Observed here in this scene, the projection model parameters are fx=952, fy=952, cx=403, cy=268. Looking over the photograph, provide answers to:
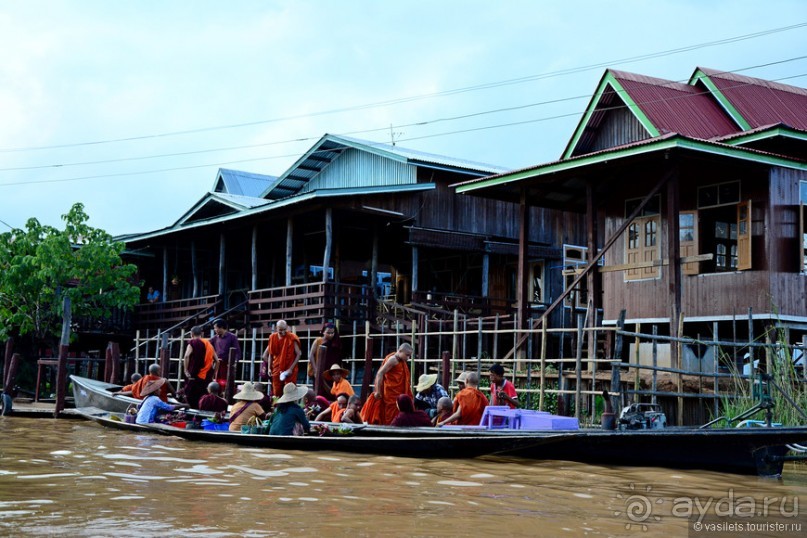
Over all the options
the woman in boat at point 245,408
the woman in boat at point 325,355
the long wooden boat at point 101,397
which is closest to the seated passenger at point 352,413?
the woman in boat at point 245,408

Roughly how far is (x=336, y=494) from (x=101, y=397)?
1149 centimetres

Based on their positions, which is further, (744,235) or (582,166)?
(582,166)

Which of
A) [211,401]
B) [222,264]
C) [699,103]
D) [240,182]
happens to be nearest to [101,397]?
[211,401]

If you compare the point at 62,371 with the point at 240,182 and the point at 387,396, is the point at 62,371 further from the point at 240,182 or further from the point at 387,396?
the point at 240,182

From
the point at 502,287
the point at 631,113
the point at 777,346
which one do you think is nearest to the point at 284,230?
the point at 502,287

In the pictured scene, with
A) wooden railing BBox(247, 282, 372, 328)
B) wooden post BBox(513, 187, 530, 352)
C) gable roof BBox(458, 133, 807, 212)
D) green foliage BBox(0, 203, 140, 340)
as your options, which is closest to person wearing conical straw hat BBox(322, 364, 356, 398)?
wooden post BBox(513, 187, 530, 352)

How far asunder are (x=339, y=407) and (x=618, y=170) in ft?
24.8

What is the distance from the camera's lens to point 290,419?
13.6 m

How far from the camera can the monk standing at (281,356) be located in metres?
17.0

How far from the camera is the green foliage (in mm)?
25672

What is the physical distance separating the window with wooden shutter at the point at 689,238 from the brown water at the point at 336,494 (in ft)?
17.9

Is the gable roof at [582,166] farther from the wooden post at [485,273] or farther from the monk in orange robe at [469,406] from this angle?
the monk in orange robe at [469,406]

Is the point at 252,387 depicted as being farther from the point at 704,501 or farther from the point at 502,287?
the point at 502,287

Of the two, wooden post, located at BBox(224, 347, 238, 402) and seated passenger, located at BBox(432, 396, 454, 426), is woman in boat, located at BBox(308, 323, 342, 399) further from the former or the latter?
seated passenger, located at BBox(432, 396, 454, 426)
